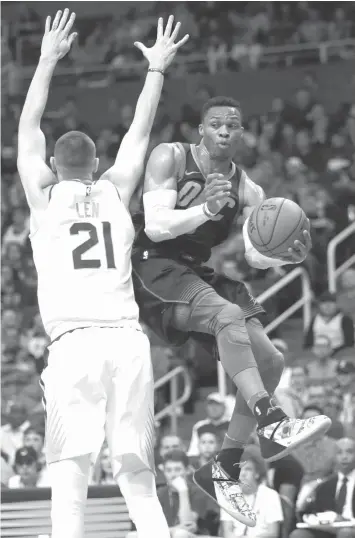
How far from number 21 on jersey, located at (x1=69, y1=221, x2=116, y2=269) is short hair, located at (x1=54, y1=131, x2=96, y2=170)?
1.21 feet

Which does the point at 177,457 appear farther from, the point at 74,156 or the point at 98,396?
the point at 74,156

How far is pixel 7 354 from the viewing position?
14781 mm

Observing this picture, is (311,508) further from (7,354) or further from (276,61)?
(276,61)

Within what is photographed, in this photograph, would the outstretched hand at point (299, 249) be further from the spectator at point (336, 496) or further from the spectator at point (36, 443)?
the spectator at point (36, 443)

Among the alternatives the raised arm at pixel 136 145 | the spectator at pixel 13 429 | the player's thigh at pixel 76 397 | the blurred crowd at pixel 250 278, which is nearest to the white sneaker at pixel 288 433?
the player's thigh at pixel 76 397

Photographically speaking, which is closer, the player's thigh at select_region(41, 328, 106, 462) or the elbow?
the player's thigh at select_region(41, 328, 106, 462)

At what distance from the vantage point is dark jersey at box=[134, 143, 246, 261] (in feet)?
22.2

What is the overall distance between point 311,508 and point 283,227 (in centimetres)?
347

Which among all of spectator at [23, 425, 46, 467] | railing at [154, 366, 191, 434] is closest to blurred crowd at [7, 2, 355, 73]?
railing at [154, 366, 191, 434]

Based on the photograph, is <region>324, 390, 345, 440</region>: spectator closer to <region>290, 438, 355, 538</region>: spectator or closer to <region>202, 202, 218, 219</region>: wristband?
<region>290, 438, 355, 538</region>: spectator

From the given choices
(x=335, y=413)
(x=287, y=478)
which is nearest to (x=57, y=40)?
(x=287, y=478)

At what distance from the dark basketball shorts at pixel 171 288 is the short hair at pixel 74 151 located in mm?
909

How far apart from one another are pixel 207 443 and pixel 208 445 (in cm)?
2

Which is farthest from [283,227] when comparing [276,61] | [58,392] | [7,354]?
[276,61]
